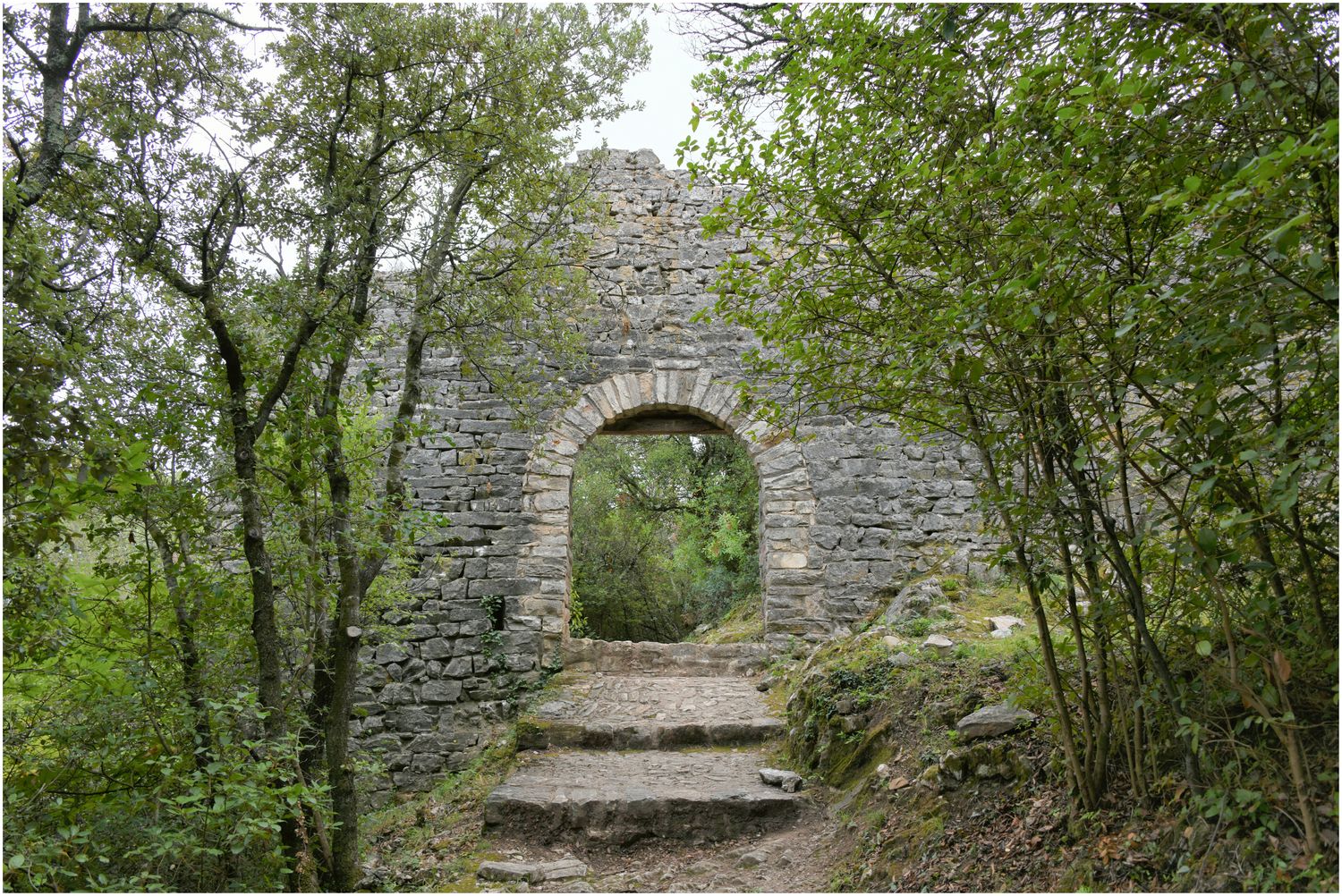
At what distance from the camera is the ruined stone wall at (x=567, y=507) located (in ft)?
21.7

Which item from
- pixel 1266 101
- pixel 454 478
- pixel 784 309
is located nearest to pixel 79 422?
pixel 784 309

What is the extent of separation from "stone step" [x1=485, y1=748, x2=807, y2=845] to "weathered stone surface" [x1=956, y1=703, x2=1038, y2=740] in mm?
1216

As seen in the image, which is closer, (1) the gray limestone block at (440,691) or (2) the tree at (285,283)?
(2) the tree at (285,283)

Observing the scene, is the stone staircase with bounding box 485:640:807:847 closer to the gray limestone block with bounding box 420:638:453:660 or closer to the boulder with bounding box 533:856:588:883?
the boulder with bounding box 533:856:588:883

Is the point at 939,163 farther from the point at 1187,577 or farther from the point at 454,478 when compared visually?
the point at 454,478

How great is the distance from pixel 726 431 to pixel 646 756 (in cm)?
304

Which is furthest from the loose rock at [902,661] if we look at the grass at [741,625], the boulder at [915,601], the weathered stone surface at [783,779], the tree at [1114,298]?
the grass at [741,625]

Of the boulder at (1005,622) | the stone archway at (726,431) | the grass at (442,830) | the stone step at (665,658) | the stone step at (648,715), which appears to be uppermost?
the stone archway at (726,431)

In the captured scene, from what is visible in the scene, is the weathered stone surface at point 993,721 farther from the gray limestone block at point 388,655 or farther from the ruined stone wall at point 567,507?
the gray limestone block at point 388,655

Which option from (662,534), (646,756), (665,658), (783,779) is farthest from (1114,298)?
(662,534)

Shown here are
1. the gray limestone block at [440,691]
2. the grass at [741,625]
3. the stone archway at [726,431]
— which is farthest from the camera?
the grass at [741,625]

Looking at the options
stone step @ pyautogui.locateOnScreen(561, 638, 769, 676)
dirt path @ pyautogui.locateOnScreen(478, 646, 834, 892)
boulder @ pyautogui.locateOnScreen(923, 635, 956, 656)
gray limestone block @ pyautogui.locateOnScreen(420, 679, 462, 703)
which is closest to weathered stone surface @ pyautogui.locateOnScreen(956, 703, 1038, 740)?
dirt path @ pyautogui.locateOnScreen(478, 646, 834, 892)

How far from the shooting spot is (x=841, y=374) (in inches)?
128

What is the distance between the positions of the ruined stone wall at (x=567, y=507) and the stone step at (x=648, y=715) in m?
0.51
